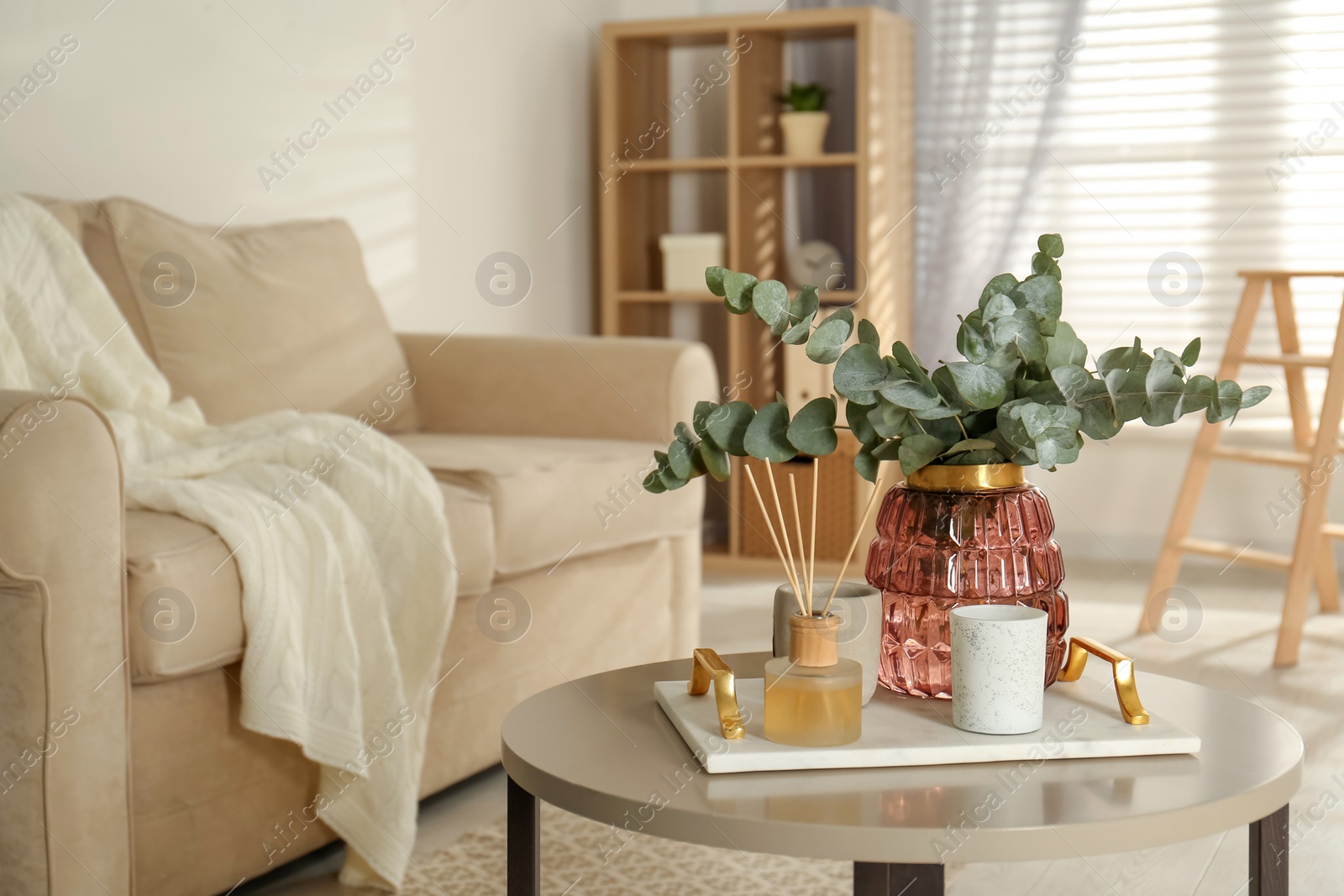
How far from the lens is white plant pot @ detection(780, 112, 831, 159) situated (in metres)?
3.82

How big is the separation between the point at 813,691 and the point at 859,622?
4.6 inches

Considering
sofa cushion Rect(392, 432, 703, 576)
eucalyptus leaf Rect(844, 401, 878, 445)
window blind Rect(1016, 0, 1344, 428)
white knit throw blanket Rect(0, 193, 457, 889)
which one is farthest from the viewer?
window blind Rect(1016, 0, 1344, 428)

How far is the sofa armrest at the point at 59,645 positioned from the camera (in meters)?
1.28

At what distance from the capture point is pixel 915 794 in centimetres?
90

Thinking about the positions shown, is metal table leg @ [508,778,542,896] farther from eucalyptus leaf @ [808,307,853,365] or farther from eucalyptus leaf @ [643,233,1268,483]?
eucalyptus leaf @ [808,307,853,365]

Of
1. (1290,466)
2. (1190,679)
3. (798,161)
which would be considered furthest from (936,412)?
(798,161)

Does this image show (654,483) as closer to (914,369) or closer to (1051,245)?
(914,369)

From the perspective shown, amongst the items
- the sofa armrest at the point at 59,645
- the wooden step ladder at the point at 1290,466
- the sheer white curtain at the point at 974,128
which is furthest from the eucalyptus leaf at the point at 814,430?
the sheer white curtain at the point at 974,128

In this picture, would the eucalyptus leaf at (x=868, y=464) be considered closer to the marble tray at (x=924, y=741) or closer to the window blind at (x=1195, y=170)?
the marble tray at (x=924, y=741)

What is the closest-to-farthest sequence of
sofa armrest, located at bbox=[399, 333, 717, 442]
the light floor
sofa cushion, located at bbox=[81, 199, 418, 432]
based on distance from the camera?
the light floor, sofa cushion, located at bbox=[81, 199, 418, 432], sofa armrest, located at bbox=[399, 333, 717, 442]

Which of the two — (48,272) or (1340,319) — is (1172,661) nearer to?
(1340,319)

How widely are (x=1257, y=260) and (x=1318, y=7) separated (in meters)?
0.69

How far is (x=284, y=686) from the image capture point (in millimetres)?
1554

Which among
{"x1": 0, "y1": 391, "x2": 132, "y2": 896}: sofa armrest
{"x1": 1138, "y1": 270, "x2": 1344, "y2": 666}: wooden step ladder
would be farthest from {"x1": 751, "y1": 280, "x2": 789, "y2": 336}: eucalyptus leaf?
{"x1": 1138, "y1": 270, "x2": 1344, "y2": 666}: wooden step ladder
